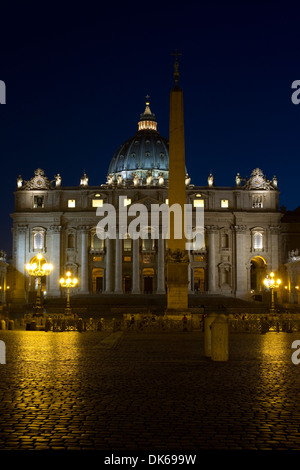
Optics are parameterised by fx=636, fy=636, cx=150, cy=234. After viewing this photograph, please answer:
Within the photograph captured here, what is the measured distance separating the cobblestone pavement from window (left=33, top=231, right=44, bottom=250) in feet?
223

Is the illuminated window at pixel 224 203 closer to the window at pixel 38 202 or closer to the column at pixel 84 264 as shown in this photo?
the column at pixel 84 264

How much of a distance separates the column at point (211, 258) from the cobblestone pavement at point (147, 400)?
6546cm

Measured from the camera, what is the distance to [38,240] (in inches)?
3433

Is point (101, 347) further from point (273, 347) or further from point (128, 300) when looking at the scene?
point (128, 300)

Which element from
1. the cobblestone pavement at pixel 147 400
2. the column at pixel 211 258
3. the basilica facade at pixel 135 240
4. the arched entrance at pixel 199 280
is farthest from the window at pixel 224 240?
the cobblestone pavement at pixel 147 400

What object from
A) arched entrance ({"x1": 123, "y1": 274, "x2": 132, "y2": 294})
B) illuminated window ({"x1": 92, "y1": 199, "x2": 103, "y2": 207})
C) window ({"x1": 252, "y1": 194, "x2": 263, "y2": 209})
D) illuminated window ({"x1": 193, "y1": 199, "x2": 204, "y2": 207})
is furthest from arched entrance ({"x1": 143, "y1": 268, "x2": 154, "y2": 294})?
window ({"x1": 252, "y1": 194, "x2": 263, "y2": 209})

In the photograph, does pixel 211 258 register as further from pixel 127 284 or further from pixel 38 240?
pixel 38 240

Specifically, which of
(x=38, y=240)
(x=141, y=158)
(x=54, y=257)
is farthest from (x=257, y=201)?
(x=141, y=158)

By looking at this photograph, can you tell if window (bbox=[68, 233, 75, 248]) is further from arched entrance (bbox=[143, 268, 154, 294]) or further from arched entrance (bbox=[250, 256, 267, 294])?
arched entrance (bbox=[250, 256, 267, 294])

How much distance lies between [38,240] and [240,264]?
27.7m

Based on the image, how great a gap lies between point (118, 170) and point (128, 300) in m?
55.9

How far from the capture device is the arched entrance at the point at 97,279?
88.5 m

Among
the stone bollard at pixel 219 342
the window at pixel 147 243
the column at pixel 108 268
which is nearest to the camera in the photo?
the stone bollard at pixel 219 342
